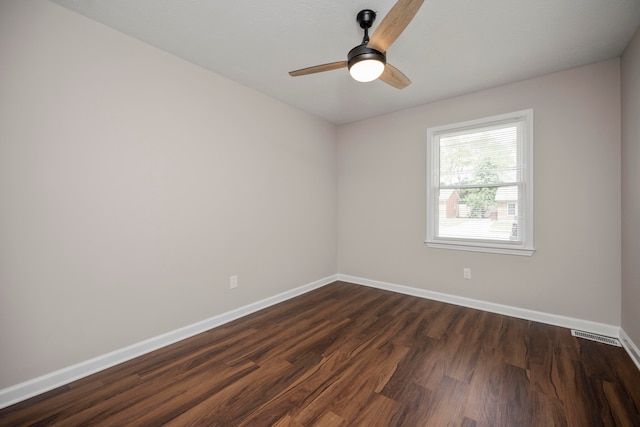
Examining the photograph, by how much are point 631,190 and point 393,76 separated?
220 centimetres

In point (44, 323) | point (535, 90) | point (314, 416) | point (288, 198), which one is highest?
point (535, 90)

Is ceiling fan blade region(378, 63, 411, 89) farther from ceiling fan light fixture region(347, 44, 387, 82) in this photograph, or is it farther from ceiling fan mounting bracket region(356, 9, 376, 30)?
ceiling fan mounting bracket region(356, 9, 376, 30)

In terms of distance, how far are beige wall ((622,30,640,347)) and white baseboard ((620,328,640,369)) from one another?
43mm

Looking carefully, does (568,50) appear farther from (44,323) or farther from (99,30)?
(44,323)

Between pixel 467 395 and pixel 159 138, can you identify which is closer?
pixel 467 395

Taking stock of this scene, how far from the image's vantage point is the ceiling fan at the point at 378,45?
4.61 ft

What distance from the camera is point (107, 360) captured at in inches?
79.5

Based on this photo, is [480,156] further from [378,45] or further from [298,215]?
[298,215]

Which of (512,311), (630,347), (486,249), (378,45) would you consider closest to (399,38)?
(378,45)

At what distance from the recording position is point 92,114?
1946mm

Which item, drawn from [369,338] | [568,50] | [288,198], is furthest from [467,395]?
[568,50]

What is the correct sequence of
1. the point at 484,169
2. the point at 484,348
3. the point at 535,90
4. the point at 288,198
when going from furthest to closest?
the point at 288,198
the point at 484,169
the point at 535,90
the point at 484,348

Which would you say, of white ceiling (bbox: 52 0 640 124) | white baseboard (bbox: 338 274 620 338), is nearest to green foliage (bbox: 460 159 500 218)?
white ceiling (bbox: 52 0 640 124)

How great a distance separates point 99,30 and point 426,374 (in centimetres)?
354
